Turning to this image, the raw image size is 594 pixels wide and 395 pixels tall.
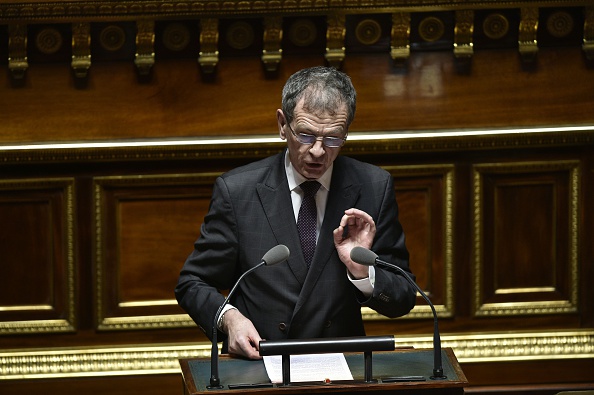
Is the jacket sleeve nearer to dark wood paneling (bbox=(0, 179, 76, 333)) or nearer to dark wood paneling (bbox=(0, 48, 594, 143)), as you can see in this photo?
dark wood paneling (bbox=(0, 48, 594, 143))

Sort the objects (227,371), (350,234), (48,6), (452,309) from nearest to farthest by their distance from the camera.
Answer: (227,371), (350,234), (48,6), (452,309)

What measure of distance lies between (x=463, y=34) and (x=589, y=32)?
586 millimetres

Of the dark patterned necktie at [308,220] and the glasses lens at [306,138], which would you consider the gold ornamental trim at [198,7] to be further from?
the glasses lens at [306,138]

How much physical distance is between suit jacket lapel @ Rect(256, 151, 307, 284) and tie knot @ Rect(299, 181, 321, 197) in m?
0.06

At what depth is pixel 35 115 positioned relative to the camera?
5.57m

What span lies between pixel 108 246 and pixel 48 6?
3.66 ft

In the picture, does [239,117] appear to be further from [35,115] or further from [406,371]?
[406,371]

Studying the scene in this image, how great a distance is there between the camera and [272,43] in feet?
18.3

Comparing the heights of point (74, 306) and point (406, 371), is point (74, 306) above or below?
below

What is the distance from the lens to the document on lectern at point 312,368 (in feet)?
11.6

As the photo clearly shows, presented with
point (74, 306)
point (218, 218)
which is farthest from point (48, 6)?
point (218, 218)

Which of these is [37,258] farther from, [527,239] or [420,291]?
[420,291]

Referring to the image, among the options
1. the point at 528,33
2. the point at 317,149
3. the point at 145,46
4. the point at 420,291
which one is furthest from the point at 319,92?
the point at 528,33

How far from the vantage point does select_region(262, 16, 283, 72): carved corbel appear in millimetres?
5527
